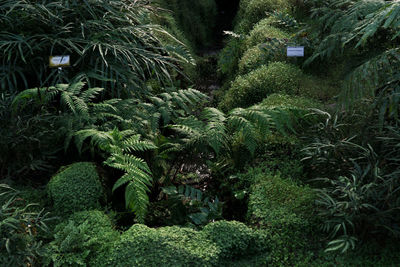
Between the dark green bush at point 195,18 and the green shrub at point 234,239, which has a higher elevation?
the dark green bush at point 195,18

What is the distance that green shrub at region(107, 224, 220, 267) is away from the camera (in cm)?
244

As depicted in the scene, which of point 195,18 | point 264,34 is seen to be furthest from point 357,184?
point 195,18

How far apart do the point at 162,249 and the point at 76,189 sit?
83 cm

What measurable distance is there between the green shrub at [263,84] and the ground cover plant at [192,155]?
0.06ft

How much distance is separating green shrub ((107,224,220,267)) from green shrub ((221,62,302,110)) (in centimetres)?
217

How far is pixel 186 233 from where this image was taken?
104 inches

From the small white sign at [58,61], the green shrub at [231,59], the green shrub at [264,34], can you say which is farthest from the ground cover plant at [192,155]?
the green shrub at [231,59]

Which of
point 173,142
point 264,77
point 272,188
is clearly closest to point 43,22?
point 173,142

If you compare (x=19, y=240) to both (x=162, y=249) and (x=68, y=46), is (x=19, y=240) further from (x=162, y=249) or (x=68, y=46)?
(x=68, y=46)

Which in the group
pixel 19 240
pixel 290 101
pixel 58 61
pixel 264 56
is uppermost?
pixel 58 61

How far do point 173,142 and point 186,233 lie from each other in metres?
1.10

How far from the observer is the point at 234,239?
261 centimetres

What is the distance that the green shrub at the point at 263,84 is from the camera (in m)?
4.35

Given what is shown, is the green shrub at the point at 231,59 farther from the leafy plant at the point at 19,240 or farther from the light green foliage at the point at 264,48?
the leafy plant at the point at 19,240
